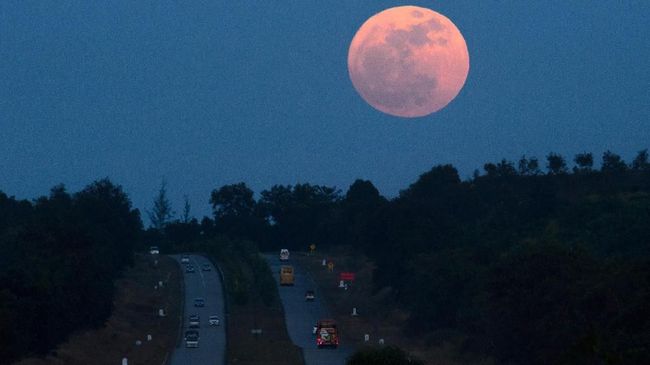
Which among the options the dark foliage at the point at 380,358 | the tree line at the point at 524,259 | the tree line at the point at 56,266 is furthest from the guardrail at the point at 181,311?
the dark foliage at the point at 380,358

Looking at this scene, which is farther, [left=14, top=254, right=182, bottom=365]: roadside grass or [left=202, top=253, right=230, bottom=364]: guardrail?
[left=202, top=253, right=230, bottom=364]: guardrail

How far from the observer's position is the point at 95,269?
3506 inches

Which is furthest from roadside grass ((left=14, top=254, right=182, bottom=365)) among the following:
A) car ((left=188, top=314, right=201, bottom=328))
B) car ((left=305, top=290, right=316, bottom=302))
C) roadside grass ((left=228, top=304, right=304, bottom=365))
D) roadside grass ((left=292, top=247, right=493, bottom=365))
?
roadside grass ((left=292, top=247, right=493, bottom=365))

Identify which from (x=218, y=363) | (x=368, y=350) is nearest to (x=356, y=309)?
(x=218, y=363)

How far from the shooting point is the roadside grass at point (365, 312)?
7394 centimetres

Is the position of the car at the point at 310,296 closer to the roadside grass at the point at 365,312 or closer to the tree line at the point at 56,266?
the roadside grass at the point at 365,312

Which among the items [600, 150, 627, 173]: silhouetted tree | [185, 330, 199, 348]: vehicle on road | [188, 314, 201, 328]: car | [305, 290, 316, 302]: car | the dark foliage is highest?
[600, 150, 627, 173]: silhouetted tree

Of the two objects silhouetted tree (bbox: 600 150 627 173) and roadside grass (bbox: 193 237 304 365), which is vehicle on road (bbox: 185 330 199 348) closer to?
roadside grass (bbox: 193 237 304 365)

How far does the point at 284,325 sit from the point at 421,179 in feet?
259

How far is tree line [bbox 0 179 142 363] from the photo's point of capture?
64.6m

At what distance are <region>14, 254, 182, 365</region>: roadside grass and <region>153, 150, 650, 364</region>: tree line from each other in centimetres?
1860

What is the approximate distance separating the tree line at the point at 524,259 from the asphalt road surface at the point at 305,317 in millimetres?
7143

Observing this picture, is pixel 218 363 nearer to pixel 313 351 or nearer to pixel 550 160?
pixel 313 351

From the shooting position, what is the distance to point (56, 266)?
8131cm
